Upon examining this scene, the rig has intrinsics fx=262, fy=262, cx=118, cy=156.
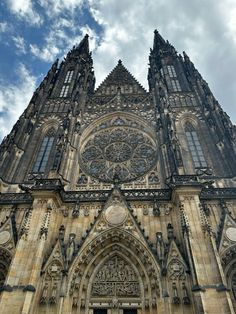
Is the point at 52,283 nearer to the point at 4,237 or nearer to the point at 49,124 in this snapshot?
the point at 4,237

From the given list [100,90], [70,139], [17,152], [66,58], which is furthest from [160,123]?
[66,58]

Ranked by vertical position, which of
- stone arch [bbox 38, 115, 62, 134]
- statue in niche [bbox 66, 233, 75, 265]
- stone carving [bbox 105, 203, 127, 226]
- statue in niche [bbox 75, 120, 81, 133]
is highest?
stone arch [bbox 38, 115, 62, 134]

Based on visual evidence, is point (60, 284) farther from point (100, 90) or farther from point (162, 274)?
point (100, 90)

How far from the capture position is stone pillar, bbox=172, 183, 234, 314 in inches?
335

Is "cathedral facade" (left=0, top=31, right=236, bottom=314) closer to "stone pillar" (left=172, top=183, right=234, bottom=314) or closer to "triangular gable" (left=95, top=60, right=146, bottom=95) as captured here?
"stone pillar" (left=172, top=183, right=234, bottom=314)

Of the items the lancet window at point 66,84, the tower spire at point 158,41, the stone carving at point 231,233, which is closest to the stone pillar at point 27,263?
the stone carving at point 231,233

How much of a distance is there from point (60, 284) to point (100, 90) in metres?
14.8

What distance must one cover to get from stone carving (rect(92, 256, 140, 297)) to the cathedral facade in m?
0.04

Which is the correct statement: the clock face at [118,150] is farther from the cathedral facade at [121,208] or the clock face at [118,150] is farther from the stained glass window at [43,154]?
the stained glass window at [43,154]

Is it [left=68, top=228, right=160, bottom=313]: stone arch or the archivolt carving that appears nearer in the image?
the archivolt carving

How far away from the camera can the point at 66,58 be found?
25047 millimetres

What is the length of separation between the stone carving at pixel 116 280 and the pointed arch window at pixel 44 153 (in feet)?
22.8

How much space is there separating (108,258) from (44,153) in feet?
26.0

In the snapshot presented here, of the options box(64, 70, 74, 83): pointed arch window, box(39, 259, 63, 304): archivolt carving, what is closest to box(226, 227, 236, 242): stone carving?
box(39, 259, 63, 304): archivolt carving
